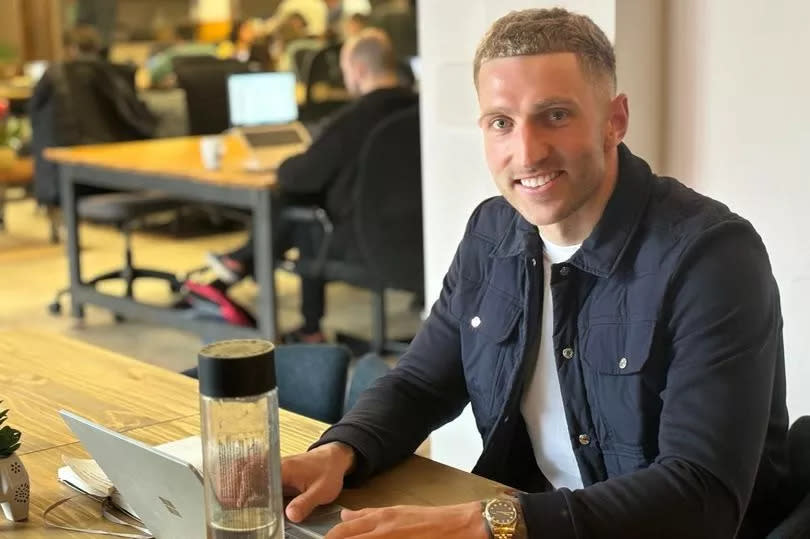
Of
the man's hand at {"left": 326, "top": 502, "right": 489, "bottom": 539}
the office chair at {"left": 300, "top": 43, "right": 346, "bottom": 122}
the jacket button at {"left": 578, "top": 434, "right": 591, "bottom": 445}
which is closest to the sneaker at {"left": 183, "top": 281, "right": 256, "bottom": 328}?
the office chair at {"left": 300, "top": 43, "right": 346, "bottom": 122}

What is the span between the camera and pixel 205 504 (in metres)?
1.35

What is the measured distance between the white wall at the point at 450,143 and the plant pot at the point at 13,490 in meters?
1.66

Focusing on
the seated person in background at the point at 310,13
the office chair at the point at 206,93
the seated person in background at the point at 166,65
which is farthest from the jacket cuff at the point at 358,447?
the seated person in background at the point at 310,13

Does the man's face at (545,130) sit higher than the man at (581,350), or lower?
higher

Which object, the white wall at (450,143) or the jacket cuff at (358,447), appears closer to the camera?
the jacket cuff at (358,447)

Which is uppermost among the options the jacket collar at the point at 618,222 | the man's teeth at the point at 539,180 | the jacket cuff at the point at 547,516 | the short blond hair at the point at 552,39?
the short blond hair at the point at 552,39

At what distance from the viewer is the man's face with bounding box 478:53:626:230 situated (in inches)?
68.2

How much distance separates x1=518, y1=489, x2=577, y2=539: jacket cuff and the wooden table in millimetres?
3319

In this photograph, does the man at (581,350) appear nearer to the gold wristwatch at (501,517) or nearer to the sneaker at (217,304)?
the gold wristwatch at (501,517)

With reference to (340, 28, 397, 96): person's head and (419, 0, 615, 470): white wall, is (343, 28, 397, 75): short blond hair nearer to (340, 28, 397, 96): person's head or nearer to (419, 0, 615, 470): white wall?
(340, 28, 397, 96): person's head

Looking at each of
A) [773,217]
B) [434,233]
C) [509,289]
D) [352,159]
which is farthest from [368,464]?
[352,159]

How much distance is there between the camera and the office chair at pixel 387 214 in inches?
182

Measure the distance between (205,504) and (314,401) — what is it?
1075 mm

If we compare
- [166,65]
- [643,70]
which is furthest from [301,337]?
[166,65]
